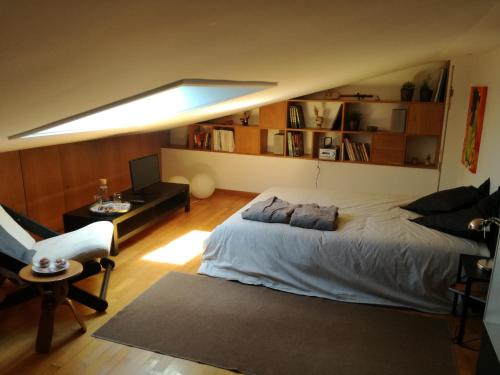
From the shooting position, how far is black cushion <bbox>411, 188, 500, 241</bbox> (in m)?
2.91

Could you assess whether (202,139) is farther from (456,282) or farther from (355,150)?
(456,282)

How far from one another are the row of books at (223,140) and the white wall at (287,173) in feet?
0.33

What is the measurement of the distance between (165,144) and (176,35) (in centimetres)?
546

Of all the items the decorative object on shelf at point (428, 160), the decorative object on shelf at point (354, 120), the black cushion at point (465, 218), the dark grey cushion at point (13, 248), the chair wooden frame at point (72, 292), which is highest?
the decorative object on shelf at point (354, 120)

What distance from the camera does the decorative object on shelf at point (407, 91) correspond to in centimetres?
498

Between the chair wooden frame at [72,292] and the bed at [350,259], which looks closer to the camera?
the chair wooden frame at [72,292]

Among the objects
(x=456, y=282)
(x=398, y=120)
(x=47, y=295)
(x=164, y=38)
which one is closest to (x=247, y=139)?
(x=398, y=120)

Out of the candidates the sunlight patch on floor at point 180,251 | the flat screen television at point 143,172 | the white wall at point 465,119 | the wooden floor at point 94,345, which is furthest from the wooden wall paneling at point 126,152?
the white wall at point 465,119

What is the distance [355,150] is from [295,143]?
31.8 inches

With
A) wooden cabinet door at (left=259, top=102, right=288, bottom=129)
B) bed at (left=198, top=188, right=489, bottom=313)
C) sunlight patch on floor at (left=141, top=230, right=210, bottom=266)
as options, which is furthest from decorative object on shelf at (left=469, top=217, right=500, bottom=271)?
wooden cabinet door at (left=259, top=102, right=288, bottom=129)

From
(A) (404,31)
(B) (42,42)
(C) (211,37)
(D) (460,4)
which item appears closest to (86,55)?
(B) (42,42)

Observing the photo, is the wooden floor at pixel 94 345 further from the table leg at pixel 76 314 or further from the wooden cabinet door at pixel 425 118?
the wooden cabinet door at pixel 425 118

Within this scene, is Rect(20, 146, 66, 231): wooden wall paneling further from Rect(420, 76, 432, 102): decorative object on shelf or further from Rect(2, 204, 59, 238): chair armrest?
Rect(420, 76, 432, 102): decorative object on shelf

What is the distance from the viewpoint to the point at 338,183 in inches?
217
